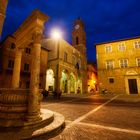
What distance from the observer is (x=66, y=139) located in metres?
→ 3.76

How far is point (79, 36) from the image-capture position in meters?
42.5

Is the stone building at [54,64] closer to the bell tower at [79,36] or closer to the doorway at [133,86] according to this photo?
the bell tower at [79,36]

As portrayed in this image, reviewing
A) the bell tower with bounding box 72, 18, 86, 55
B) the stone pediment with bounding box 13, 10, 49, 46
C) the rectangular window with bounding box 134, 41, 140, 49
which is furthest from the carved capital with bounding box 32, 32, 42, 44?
the bell tower with bounding box 72, 18, 86, 55

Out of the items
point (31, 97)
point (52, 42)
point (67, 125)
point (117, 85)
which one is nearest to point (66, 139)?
point (67, 125)

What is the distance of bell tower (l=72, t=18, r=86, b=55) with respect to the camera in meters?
41.9

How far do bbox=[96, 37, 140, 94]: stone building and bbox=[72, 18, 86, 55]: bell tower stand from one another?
48.1 feet

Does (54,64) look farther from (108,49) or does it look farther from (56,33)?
(108,49)

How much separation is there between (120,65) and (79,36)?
856 inches

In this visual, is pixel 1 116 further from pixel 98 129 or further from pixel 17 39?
pixel 17 39

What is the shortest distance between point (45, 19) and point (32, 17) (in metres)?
0.64

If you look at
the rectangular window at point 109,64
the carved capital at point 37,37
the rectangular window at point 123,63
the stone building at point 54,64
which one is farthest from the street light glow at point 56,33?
the carved capital at point 37,37

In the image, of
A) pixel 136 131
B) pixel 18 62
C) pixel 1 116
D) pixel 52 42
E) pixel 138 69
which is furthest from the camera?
pixel 52 42

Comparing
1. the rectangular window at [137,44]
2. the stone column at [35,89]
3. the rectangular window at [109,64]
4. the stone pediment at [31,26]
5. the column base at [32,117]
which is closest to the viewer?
the column base at [32,117]

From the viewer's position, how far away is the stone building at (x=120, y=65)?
2391 cm
